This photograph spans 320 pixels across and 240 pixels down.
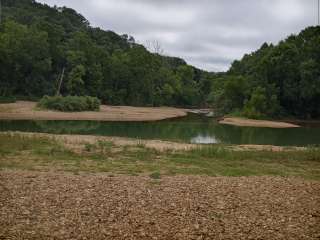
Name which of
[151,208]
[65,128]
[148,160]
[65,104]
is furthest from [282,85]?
[151,208]

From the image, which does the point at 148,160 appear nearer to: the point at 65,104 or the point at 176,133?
the point at 176,133

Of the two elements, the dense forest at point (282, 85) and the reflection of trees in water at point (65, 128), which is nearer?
the reflection of trees in water at point (65, 128)

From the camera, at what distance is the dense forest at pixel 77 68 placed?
71.4 meters

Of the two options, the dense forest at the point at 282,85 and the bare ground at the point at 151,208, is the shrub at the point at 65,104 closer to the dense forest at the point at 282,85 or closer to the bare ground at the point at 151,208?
the dense forest at the point at 282,85

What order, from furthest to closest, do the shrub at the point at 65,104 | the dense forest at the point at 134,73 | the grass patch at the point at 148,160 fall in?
the dense forest at the point at 134,73, the shrub at the point at 65,104, the grass patch at the point at 148,160

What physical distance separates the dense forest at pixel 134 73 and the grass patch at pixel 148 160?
150 feet

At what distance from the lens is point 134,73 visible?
87.6 meters

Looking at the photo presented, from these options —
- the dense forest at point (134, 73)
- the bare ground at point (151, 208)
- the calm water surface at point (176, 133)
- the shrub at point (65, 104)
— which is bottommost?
the calm water surface at point (176, 133)

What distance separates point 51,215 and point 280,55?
219 ft

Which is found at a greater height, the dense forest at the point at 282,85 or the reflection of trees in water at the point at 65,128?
the dense forest at the point at 282,85

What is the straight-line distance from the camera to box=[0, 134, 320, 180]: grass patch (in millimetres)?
13780

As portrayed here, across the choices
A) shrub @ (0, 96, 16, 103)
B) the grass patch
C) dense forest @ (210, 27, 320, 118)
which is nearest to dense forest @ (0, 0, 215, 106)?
shrub @ (0, 96, 16, 103)

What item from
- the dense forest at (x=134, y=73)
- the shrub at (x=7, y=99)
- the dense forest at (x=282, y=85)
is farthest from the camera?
the dense forest at (x=134, y=73)

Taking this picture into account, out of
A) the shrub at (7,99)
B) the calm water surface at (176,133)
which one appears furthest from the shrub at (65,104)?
the calm water surface at (176,133)
